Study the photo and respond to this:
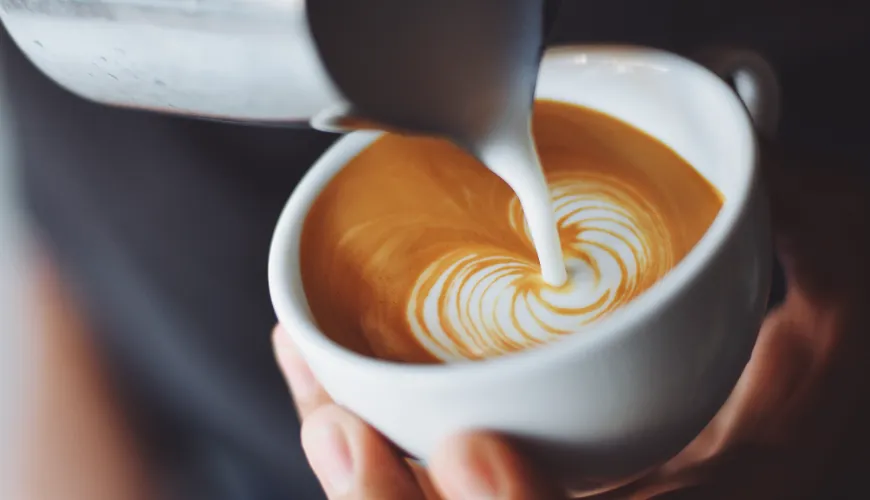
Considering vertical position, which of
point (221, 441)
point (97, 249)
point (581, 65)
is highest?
point (581, 65)

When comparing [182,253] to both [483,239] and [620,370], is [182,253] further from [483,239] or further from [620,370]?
[620,370]

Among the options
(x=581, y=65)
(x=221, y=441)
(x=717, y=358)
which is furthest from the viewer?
(x=221, y=441)

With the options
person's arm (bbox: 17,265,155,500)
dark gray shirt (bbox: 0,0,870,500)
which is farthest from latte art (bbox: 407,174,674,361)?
person's arm (bbox: 17,265,155,500)

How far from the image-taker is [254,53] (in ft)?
0.71

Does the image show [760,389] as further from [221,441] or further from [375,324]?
[221,441]

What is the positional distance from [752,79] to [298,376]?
0.28 meters

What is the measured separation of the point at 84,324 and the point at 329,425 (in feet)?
0.90

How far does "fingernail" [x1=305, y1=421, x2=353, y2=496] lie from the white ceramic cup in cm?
4

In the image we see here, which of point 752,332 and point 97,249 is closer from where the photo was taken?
point 752,332

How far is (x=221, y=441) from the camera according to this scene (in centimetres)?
53

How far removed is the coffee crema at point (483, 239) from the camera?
364mm

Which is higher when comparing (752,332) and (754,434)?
(752,332)

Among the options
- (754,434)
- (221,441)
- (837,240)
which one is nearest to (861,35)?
(837,240)

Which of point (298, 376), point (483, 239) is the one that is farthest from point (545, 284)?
point (298, 376)
